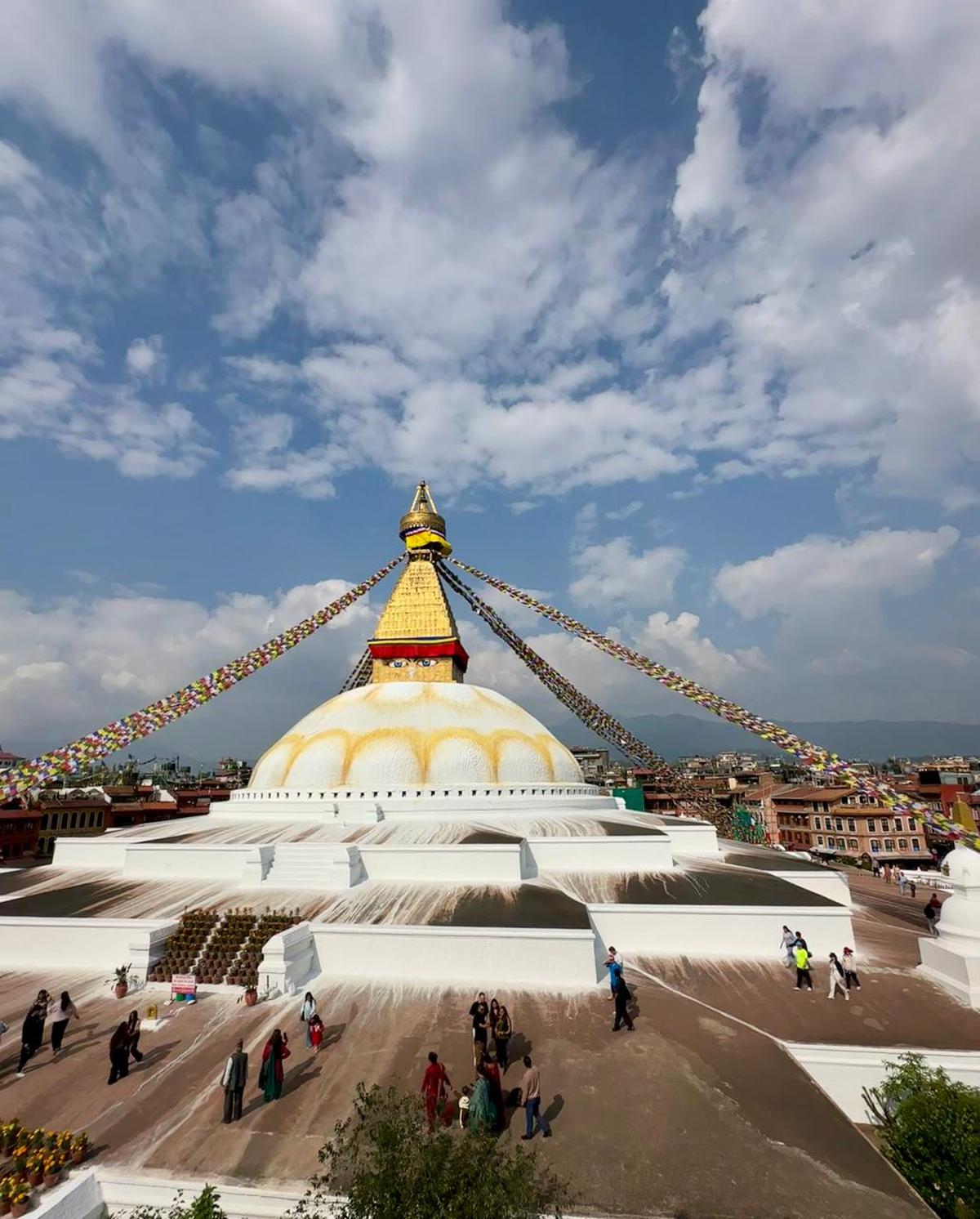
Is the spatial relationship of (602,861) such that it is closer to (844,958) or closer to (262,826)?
(844,958)

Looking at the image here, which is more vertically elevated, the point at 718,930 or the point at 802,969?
the point at 718,930

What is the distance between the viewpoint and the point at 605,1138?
5555 millimetres

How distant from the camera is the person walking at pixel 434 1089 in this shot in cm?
570

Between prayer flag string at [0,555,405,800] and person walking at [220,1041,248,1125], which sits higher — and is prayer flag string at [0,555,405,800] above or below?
above

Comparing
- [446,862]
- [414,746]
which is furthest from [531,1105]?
[414,746]

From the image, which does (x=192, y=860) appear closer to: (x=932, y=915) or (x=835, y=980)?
(x=835, y=980)

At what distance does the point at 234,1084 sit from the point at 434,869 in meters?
6.18

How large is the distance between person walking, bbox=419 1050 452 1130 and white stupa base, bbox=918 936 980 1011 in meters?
7.03

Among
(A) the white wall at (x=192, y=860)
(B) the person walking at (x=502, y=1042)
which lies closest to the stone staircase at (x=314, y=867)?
(A) the white wall at (x=192, y=860)

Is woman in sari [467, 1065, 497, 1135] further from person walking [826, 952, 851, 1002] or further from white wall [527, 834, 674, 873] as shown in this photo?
white wall [527, 834, 674, 873]

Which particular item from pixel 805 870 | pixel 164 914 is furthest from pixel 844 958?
pixel 164 914

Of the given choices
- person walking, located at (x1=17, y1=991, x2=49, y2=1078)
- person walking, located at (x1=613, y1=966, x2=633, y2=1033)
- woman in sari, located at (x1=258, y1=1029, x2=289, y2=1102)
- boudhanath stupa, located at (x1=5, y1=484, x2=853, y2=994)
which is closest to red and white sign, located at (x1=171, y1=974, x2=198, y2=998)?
boudhanath stupa, located at (x1=5, y1=484, x2=853, y2=994)

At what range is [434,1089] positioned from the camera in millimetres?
5770

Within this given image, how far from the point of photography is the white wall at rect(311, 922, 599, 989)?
8.82 m
